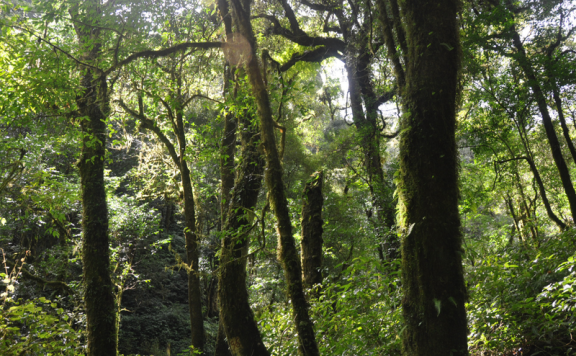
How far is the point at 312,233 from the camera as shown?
23.0 ft

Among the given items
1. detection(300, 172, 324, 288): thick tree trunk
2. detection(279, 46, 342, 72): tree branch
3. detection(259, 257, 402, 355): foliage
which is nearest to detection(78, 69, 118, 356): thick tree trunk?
detection(259, 257, 402, 355): foliage

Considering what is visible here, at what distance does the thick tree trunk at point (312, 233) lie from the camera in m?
A: 6.85

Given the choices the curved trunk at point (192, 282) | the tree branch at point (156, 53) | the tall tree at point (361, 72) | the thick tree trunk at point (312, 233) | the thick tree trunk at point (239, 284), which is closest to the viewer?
the tree branch at point (156, 53)

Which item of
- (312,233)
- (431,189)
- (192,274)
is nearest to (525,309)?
(431,189)

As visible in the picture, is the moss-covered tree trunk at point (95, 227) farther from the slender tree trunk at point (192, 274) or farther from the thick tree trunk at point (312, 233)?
the thick tree trunk at point (312, 233)

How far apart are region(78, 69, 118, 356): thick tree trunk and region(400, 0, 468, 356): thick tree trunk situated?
15.6 feet

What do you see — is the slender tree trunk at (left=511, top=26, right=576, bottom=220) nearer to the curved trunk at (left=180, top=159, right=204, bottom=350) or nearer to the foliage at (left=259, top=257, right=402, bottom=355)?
the foliage at (left=259, top=257, right=402, bottom=355)

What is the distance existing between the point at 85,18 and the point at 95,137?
2077 millimetres

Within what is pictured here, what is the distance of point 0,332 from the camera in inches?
193

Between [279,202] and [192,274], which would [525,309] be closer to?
[279,202]

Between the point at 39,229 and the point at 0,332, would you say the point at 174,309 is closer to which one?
the point at 39,229

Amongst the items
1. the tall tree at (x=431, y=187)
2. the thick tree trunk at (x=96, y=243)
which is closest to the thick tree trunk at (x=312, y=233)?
the thick tree trunk at (x=96, y=243)

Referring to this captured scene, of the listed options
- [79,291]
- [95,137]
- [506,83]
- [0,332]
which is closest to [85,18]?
[95,137]

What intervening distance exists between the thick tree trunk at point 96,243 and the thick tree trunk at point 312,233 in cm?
355
